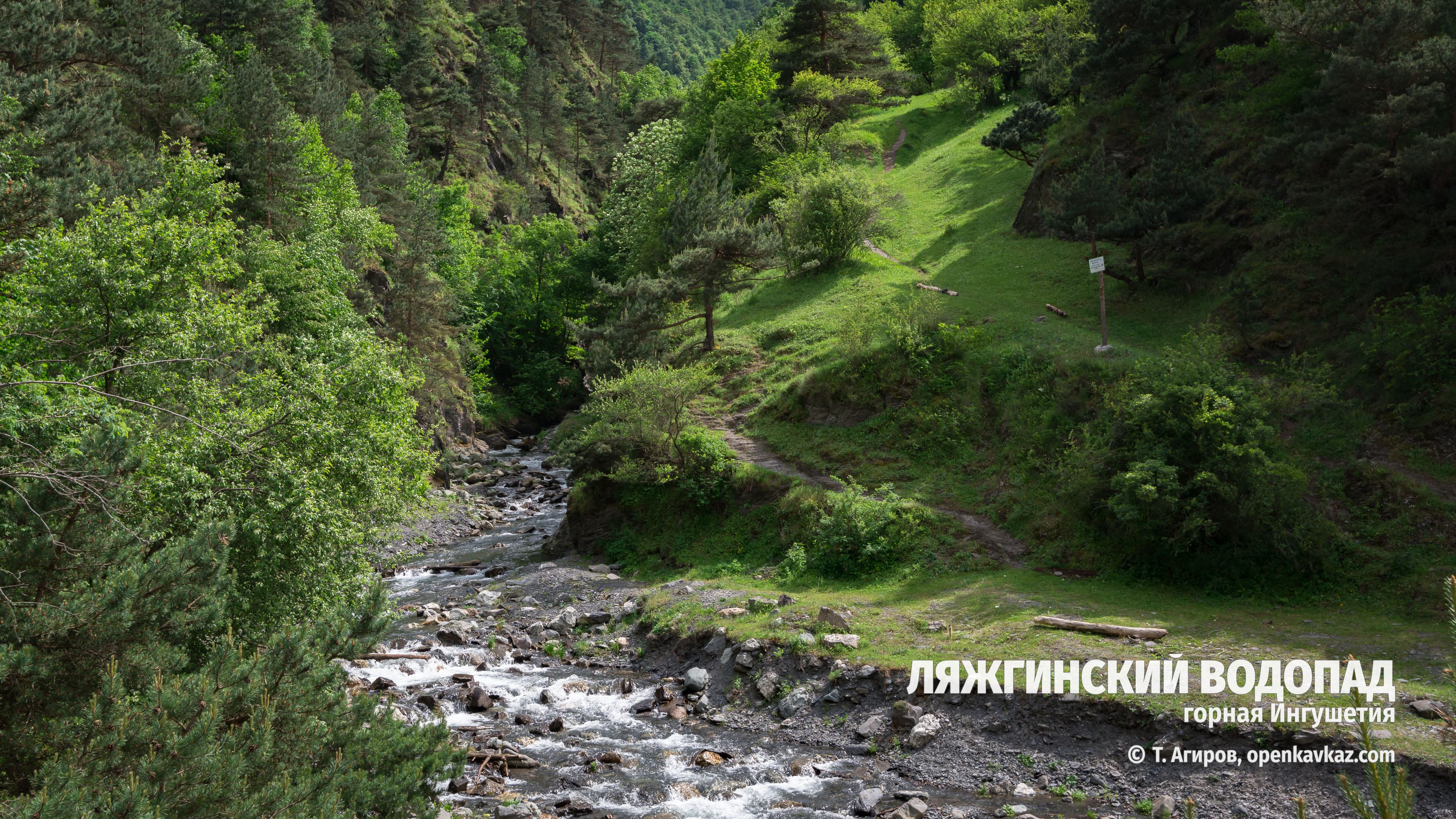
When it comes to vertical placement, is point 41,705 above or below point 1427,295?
below

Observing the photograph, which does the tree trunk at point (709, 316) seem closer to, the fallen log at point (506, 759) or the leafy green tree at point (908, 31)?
the fallen log at point (506, 759)

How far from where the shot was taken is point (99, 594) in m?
8.41

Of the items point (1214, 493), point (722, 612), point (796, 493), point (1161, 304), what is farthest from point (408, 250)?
point (1214, 493)

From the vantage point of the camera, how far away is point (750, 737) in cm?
1572

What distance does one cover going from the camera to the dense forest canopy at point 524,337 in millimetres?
8844

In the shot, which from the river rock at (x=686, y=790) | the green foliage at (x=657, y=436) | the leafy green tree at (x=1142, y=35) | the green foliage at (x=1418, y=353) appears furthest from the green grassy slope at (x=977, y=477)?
the leafy green tree at (x=1142, y=35)

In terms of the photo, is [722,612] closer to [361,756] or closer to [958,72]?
[361,756]

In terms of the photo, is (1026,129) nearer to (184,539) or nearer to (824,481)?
(824,481)

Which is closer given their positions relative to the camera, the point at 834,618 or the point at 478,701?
the point at 478,701

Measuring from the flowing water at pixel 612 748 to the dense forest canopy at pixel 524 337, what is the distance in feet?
11.6

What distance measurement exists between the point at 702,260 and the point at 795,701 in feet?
67.2

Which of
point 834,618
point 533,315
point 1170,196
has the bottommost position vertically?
point 834,618

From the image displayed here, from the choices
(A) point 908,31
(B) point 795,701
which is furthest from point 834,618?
(A) point 908,31

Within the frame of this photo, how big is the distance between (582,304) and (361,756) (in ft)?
164
